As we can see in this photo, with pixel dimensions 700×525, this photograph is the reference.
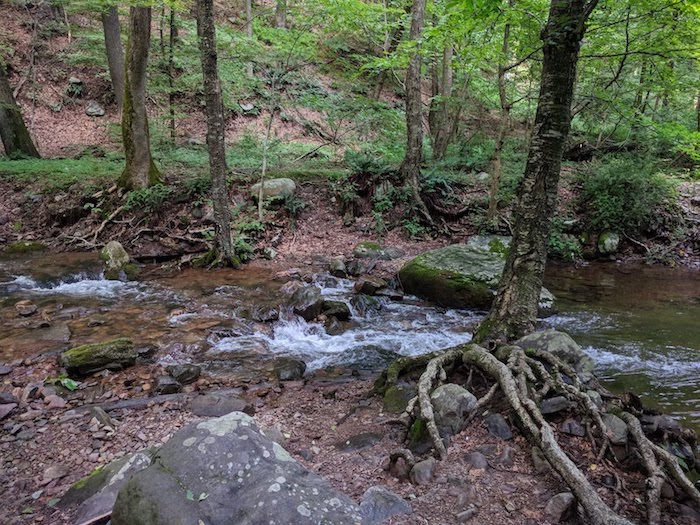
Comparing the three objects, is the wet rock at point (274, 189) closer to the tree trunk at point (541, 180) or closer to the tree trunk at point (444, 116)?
the tree trunk at point (444, 116)

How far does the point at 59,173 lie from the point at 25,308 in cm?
765

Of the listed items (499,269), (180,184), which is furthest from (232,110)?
(499,269)

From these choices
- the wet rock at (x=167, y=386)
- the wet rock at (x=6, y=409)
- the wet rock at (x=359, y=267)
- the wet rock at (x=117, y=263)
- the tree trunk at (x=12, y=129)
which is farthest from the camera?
the tree trunk at (x=12, y=129)

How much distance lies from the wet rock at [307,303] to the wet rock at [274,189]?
16.1ft

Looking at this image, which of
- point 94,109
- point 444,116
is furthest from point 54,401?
point 94,109

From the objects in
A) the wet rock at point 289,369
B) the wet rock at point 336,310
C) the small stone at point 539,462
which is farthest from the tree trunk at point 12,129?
the small stone at point 539,462

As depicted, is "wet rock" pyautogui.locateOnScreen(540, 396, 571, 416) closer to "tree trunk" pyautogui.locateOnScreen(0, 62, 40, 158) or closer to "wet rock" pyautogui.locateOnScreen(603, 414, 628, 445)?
"wet rock" pyautogui.locateOnScreen(603, 414, 628, 445)

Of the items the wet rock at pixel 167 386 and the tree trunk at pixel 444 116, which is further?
the tree trunk at pixel 444 116

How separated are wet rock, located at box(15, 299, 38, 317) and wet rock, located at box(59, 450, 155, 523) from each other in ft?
15.7

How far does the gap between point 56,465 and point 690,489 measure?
178 inches

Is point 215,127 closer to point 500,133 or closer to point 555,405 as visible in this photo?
point 500,133

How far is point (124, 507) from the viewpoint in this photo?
2367 mm

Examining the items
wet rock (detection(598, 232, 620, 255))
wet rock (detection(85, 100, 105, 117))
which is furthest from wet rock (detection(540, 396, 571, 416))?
wet rock (detection(85, 100, 105, 117))

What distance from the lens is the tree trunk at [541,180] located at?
3.95 meters
